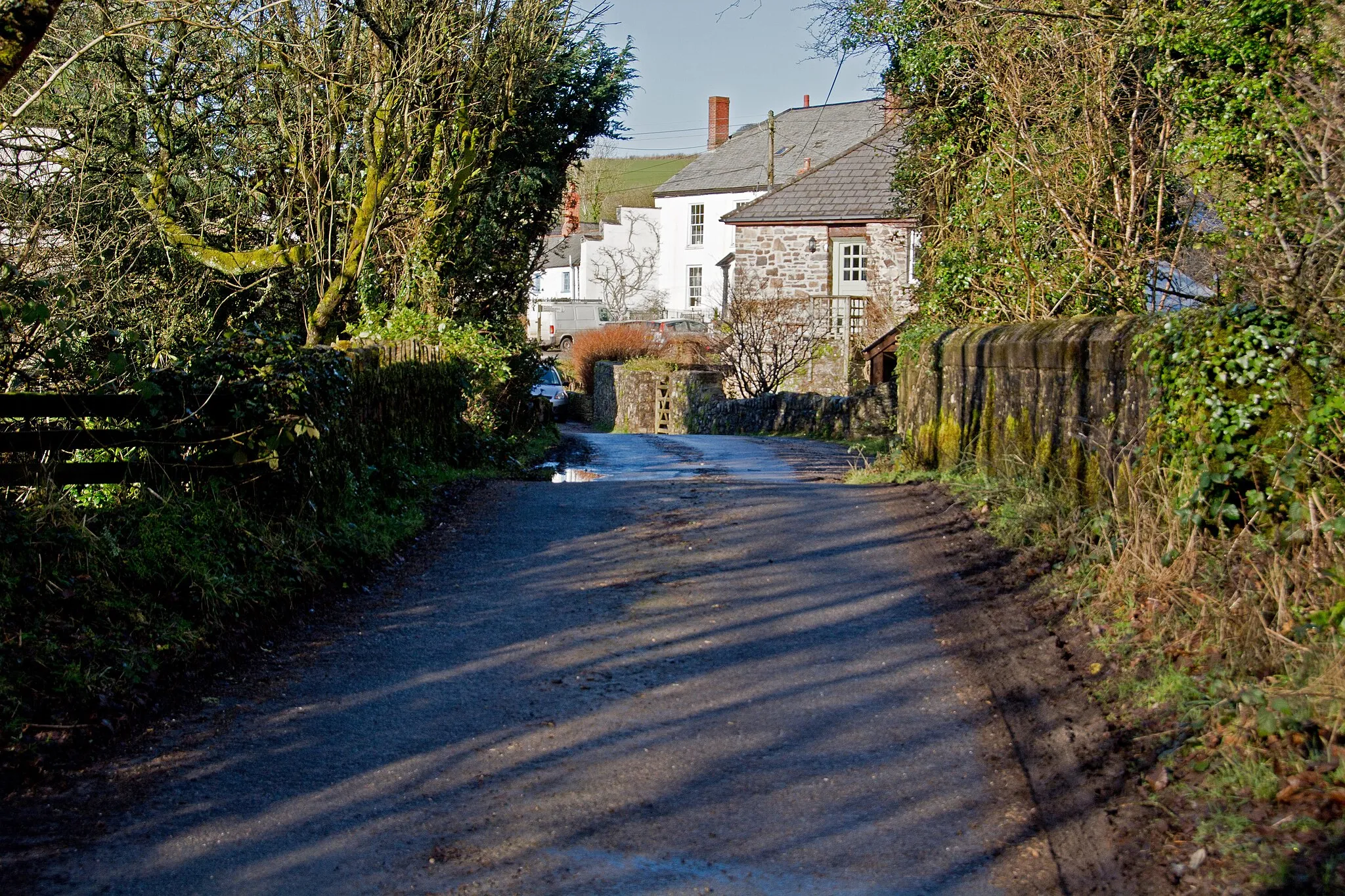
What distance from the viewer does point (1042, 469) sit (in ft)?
32.4

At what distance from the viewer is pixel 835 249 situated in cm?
3888

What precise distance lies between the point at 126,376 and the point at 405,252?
904 centimetres

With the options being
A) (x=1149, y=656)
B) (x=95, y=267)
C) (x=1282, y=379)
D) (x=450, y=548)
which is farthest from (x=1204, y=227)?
(x=95, y=267)

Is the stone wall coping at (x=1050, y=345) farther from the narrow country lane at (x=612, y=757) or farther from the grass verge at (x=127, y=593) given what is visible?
the grass verge at (x=127, y=593)

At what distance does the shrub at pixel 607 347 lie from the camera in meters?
42.8

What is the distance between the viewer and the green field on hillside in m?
78.7

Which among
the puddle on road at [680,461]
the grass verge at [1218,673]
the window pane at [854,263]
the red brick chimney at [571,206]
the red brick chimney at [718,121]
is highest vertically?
the red brick chimney at [718,121]

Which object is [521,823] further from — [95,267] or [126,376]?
[95,267]

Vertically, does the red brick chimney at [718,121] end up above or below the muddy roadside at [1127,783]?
above

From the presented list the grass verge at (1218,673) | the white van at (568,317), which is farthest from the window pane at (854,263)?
the grass verge at (1218,673)

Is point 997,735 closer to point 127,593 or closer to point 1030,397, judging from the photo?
point 127,593

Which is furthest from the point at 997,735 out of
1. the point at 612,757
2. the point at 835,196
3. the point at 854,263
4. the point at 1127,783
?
the point at 835,196

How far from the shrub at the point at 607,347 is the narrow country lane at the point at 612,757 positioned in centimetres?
3377

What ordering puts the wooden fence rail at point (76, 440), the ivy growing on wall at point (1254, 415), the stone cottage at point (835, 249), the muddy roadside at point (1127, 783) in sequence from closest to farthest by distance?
the muddy roadside at point (1127, 783) → the ivy growing on wall at point (1254, 415) → the wooden fence rail at point (76, 440) → the stone cottage at point (835, 249)
